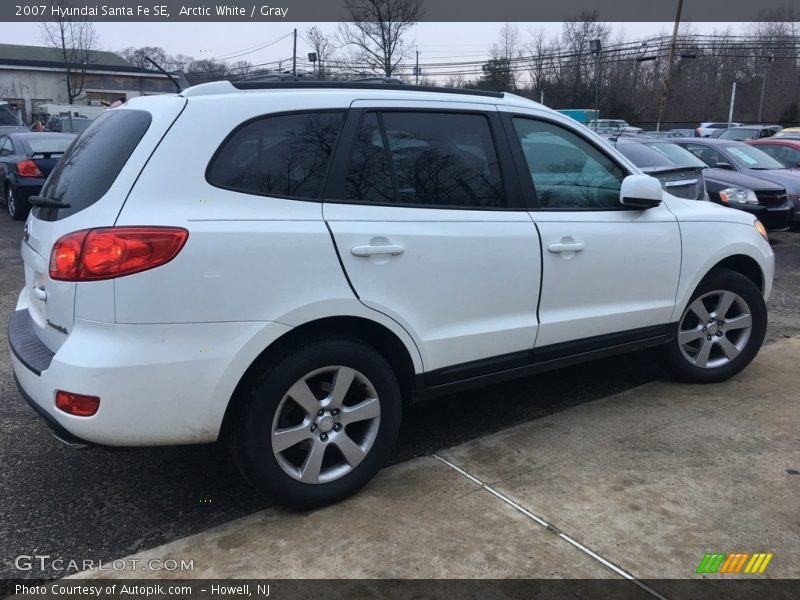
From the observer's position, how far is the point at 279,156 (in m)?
2.93

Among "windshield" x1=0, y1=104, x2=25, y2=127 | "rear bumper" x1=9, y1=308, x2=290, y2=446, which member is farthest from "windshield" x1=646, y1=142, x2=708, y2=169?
"windshield" x1=0, y1=104, x2=25, y2=127

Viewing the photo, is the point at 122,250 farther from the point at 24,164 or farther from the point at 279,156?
the point at 24,164

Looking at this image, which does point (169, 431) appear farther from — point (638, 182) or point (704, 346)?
point (704, 346)

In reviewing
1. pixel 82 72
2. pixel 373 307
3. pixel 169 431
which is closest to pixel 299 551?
pixel 169 431

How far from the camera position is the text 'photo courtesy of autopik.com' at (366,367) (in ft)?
8.50

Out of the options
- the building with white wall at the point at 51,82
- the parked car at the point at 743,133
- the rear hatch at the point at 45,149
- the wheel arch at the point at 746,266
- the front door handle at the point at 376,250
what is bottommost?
the wheel arch at the point at 746,266

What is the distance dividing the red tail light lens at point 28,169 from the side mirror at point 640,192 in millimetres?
9997

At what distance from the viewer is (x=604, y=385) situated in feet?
15.4

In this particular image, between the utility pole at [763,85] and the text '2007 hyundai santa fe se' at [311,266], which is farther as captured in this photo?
the utility pole at [763,85]

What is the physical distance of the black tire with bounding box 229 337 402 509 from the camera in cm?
279

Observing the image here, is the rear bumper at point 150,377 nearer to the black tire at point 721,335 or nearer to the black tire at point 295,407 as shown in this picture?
the black tire at point 295,407

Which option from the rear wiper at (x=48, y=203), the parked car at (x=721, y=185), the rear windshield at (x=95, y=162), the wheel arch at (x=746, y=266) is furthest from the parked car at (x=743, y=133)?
the rear wiper at (x=48, y=203)

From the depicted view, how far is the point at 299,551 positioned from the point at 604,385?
2.67 meters

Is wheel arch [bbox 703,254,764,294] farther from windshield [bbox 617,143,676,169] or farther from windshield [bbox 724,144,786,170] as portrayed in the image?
windshield [bbox 724,144,786,170]
